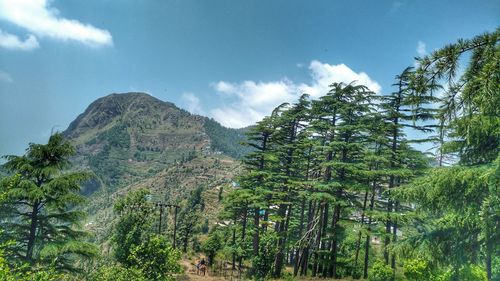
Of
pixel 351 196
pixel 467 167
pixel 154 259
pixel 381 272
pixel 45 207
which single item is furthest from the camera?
pixel 351 196

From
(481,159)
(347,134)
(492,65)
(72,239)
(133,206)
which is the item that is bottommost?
(72,239)

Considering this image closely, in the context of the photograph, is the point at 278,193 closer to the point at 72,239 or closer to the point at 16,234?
the point at 72,239

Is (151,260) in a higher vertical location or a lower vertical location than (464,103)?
lower

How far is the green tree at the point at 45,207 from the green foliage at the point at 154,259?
2.24 meters

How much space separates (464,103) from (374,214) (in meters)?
13.0

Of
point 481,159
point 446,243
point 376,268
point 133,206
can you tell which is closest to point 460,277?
point 446,243

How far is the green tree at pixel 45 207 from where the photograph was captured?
1381 cm

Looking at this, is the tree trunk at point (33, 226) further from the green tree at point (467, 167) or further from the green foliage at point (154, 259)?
the green tree at point (467, 167)

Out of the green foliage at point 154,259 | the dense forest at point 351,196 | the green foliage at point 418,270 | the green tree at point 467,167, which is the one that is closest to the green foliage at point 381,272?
the dense forest at point 351,196

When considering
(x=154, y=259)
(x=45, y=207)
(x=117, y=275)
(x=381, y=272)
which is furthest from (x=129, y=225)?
(x=381, y=272)

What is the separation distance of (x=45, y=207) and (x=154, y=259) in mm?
5584

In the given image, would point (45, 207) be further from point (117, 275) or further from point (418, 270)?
point (418, 270)

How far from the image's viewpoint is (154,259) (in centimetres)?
1641

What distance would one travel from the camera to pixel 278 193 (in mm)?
22469
